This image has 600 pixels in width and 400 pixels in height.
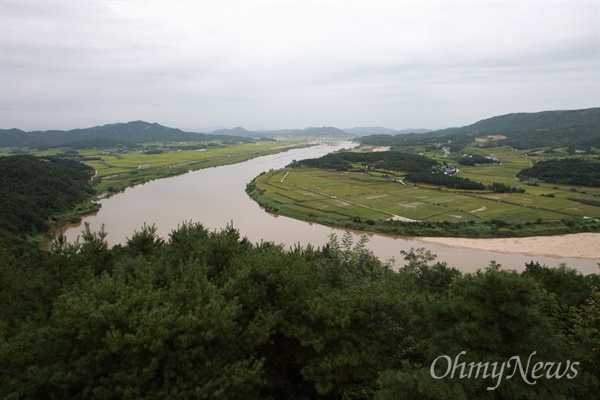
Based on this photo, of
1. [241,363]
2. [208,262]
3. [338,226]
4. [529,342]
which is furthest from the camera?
[338,226]

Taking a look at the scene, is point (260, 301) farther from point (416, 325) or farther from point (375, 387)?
point (416, 325)

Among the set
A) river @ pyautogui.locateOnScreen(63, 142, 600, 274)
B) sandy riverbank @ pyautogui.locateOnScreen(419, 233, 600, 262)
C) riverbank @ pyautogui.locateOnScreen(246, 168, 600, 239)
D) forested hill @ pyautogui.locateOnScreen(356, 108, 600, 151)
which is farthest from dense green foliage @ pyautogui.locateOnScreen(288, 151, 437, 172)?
forested hill @ pyautogui.locateOnScreen(356, 108, 600, 151)

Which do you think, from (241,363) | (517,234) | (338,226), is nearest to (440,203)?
(517,234)

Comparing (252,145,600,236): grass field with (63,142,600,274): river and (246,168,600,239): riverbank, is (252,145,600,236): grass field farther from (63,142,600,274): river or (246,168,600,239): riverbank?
(63,142,600,274): river

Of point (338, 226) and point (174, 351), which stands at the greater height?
point (174, 351)

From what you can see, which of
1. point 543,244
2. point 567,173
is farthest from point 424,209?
point 567,173

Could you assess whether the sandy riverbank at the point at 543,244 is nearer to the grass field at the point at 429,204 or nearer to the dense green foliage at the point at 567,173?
the grass field at the point at 429,204

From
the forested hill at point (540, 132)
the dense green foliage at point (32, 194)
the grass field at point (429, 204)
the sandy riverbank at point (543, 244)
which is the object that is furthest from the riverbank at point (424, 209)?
the forested hill at point (540, 132)
